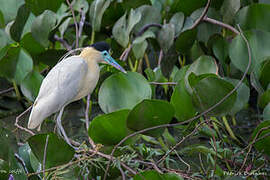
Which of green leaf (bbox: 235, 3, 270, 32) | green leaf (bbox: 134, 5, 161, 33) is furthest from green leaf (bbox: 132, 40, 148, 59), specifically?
green leaf (bbox: 235, 3, 270, 32)

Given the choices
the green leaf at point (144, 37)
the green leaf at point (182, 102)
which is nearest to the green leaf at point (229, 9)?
the green leaf at point (144, 37)

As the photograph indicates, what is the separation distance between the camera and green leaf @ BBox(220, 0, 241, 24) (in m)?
2.93

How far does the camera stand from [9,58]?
2980mm

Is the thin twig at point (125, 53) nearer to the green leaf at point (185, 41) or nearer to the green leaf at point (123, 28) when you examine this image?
the green leaf at point (123, 28)

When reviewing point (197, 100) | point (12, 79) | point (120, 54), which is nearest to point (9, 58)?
point (12, 79)

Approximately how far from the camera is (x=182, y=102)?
2287 mm

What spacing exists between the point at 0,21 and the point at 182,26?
1196 millimetres

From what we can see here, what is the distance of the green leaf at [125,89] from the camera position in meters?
2.35

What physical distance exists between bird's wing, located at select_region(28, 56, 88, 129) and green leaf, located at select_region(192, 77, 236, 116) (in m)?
0.50

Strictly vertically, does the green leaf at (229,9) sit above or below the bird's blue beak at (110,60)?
below

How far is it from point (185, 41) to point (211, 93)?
1.02 metres

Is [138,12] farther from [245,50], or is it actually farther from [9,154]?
[9,154]

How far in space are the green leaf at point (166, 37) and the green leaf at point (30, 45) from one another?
717 millimetres

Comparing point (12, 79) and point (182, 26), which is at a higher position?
point (182, 26)
